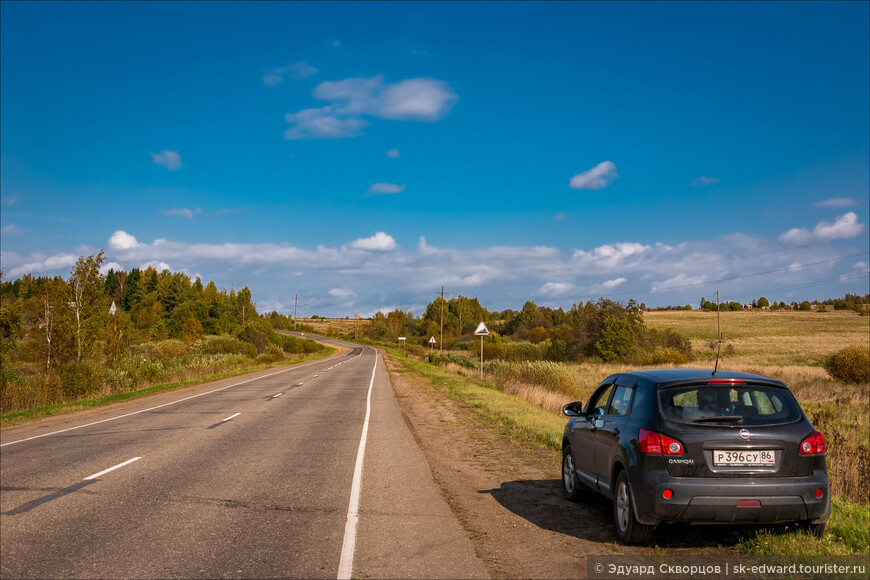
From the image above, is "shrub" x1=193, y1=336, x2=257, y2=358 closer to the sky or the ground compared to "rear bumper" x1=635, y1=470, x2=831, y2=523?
closer to the ground

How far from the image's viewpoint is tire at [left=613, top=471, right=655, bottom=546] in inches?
236

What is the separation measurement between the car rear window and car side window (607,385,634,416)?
0.67 m

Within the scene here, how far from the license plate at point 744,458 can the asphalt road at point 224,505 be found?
232 centimetres

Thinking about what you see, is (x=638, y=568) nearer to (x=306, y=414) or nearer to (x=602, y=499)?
(x=602, y=499)

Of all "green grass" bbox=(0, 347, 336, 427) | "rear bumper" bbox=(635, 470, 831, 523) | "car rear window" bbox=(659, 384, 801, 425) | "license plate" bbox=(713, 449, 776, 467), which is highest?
"car rear window" bbox=(659, 384, 801, 425)

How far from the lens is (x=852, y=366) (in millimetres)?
34344

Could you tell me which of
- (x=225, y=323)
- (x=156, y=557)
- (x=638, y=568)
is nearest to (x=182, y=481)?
(x=156, y=557)

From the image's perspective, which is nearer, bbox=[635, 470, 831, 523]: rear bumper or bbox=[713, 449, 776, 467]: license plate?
bbox=[635, 470, 831, 523]: rear bumper

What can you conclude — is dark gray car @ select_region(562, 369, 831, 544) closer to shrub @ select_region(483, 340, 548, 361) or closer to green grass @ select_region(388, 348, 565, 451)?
green grass @ select_region(388, 348, 565, 451)

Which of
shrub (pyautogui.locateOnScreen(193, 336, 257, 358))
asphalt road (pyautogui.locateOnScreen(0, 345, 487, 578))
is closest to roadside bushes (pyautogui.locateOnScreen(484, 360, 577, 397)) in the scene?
asphalt road (pyautogui.locateOnScreen(0, 345, 487, 578))

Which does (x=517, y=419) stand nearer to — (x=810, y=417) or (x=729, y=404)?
(x=810, y=417)

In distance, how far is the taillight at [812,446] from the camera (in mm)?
5762

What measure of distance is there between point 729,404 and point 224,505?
5.88 meters

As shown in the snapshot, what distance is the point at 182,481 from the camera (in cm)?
933
